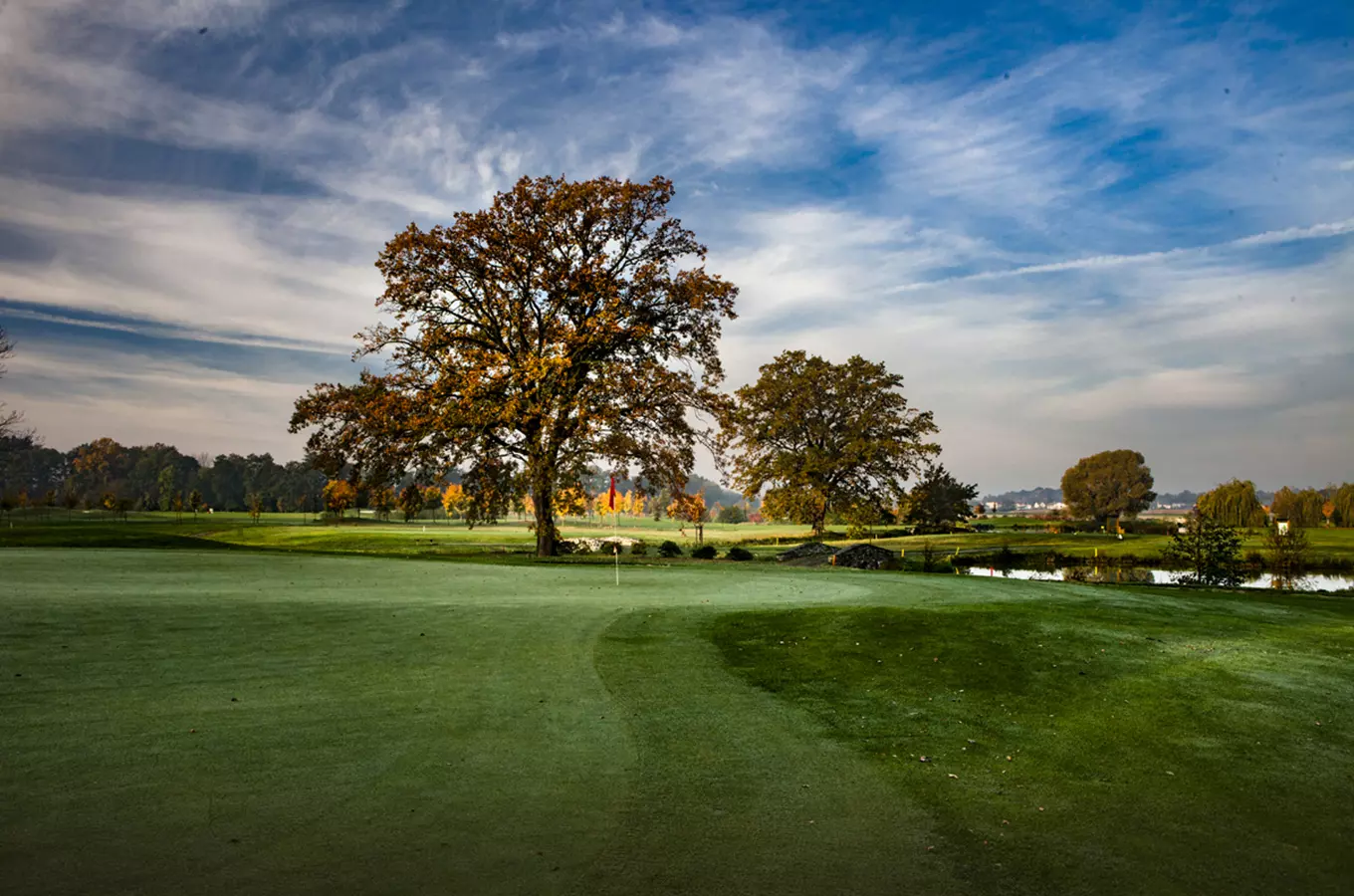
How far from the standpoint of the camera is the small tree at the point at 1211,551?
85.5 ft

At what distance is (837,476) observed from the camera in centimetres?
5372

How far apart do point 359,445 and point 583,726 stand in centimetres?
2722

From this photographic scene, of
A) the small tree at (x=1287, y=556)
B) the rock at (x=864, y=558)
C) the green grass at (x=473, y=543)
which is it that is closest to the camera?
the small tree at (x=1287, y=556)

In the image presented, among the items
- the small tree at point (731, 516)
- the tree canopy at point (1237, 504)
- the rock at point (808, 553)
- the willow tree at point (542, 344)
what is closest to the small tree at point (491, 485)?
the willow tree at point (542, 344)

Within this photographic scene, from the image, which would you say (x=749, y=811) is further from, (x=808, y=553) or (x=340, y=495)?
(x=340, y=495)

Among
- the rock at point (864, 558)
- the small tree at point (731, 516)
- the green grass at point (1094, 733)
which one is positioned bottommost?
the small tree at point (731, 516)

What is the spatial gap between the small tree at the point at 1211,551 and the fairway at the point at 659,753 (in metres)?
16.0

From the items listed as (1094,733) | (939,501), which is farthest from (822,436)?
(1094,733)

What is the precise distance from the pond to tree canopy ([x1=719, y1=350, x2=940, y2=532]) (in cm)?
1636

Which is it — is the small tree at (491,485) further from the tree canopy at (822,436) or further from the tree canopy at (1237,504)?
the tree canopy at (1237,504)

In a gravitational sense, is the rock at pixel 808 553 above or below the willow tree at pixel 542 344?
below

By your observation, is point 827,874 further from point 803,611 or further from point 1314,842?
point 803,611

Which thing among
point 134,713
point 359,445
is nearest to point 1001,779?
point 134,713

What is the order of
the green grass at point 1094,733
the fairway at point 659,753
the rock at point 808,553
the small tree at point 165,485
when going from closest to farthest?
the fairway at point 659,753, the green grass at point 1094,733, the rock at point 808,553, the small tree at point 165,485
